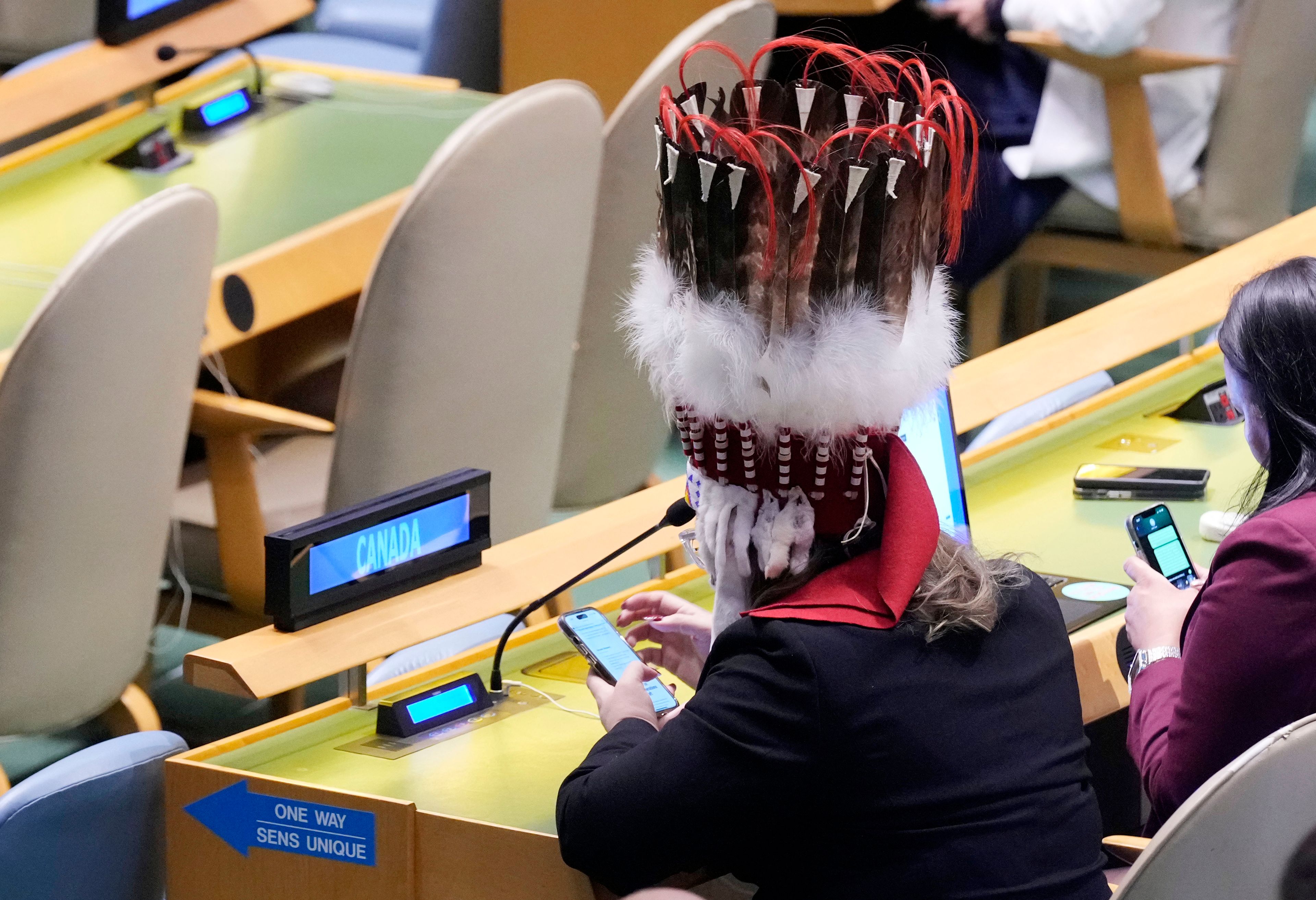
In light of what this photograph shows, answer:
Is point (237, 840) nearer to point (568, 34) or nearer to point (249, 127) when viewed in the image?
point (249, 127)

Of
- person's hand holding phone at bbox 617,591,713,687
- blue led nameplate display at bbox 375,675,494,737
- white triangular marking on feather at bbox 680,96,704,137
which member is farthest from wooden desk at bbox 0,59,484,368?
white triangular marking on feather at bbox 680,96,704,137

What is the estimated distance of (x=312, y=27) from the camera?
4969 mm

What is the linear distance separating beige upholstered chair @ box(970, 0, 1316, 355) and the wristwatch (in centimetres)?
188

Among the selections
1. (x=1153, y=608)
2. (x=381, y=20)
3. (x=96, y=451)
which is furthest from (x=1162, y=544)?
(x=381, y=20)

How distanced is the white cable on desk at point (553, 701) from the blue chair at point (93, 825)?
0.31 meters

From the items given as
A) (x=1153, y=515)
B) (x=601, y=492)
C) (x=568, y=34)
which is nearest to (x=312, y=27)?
(x=568, y=34)

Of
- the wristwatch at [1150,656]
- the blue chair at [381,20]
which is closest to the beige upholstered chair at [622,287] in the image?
the wristwatch at [1150,656]

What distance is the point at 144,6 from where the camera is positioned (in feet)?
10.2

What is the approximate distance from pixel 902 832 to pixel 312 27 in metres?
4.25

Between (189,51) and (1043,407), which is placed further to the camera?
(189,51)

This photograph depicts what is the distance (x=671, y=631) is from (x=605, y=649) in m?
0.06

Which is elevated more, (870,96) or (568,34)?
(870,96)

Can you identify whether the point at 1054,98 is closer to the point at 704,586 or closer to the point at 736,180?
the point at 704,586

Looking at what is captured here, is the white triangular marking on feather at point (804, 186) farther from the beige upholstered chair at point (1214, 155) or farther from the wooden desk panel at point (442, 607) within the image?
the beige upholstered chair at point (1214, 155)
